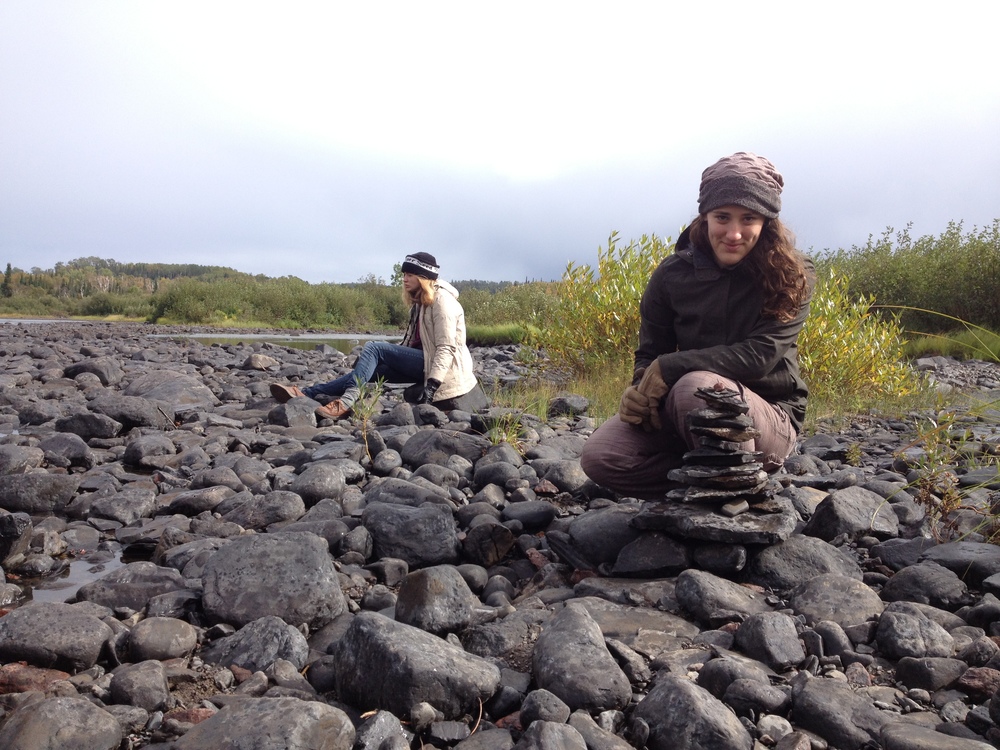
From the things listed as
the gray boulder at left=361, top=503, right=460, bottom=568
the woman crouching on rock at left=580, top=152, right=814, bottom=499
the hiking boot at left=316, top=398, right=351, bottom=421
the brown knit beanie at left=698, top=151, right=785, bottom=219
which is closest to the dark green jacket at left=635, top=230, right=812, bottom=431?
the woman crouching on rock at left=580, top=152, right=814, bottom=499

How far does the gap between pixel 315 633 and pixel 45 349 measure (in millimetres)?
13210

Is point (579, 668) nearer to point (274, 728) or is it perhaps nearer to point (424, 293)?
point (274, 728)

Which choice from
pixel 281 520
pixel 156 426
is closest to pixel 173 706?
pixel 281 520

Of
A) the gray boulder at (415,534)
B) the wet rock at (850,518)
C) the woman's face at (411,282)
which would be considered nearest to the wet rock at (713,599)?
the wet rock at (850,518)

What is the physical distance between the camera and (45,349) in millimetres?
13438

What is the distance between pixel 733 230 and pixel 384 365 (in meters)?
4.77

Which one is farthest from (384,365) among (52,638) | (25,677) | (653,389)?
(25,677)

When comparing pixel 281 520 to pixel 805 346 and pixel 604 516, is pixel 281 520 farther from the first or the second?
pixel 805 346

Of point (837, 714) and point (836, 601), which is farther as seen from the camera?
point (836, 601)

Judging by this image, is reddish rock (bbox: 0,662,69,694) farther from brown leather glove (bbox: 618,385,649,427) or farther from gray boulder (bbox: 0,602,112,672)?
brown leather glove (bbox: 618,385,649,427)

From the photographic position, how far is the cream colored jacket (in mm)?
6715

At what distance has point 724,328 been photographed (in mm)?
3320

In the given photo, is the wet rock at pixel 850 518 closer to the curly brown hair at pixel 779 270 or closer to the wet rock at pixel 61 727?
the curly brown hair at pixel 779 270

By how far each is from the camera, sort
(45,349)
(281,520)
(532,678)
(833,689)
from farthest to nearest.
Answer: (45,349) < (281,520) < (532,678) < (833,689)
